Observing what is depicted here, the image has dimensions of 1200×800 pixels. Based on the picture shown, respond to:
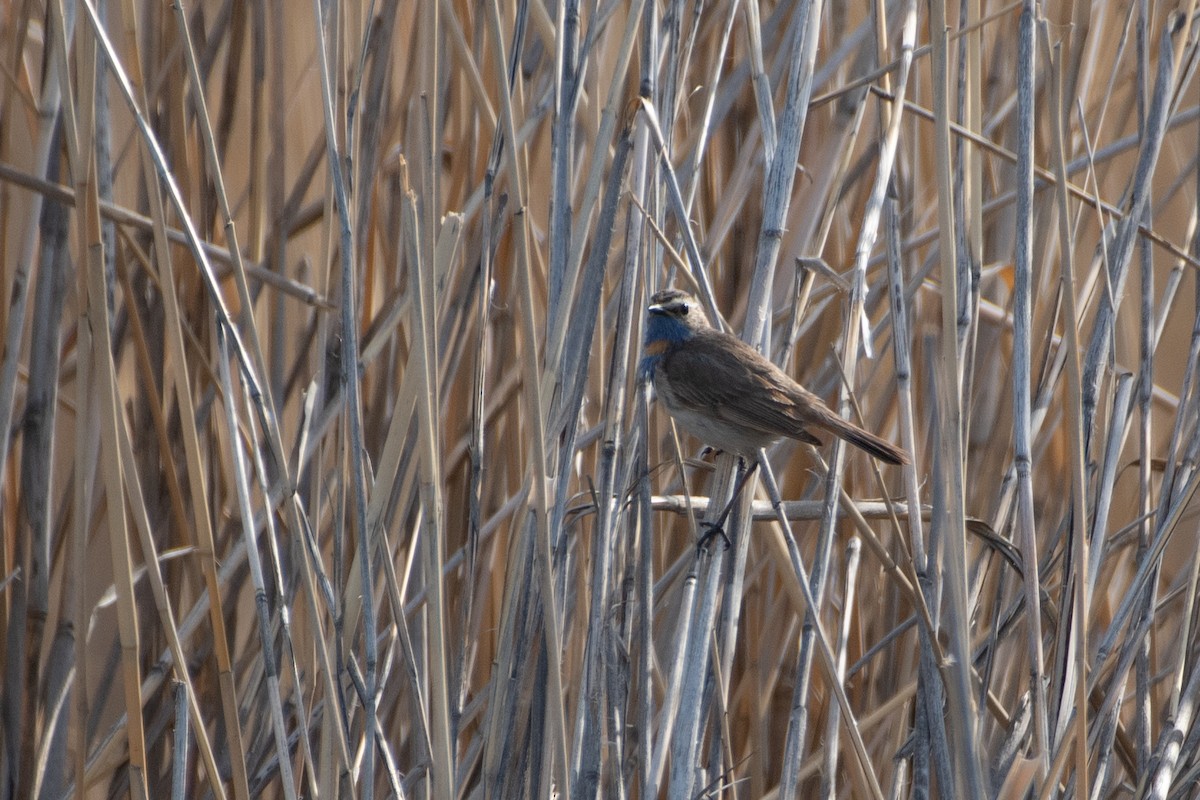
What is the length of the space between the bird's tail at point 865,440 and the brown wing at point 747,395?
13cm

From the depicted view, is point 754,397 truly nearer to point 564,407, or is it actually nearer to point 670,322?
point 670,322

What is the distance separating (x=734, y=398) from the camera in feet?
8.52

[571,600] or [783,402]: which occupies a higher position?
[783,402]

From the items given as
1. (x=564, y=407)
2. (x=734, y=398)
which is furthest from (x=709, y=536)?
(x=734, y=398)

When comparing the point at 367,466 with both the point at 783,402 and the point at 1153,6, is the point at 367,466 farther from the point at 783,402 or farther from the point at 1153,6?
the point at 1153,6

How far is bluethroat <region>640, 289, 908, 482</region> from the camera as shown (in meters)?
2.43

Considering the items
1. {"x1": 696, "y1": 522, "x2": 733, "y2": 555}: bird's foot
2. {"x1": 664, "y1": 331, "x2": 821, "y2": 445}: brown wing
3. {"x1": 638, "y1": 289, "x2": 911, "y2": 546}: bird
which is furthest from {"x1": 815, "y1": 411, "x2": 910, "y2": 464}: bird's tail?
{"x1": 696, "y1": 522, "x2": 733, "y2": 555}: bird's foot

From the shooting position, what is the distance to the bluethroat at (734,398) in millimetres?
2426

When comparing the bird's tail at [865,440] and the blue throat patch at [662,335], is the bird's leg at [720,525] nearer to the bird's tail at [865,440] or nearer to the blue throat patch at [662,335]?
the bird's tail at [865,440]

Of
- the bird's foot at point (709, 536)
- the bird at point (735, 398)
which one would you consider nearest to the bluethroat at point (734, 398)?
the bird at point (735, 398)

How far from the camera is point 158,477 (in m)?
2.83

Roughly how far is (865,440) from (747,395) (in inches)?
12.4

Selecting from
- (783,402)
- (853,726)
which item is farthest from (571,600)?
(853,726)

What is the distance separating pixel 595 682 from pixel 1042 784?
0.74 m
